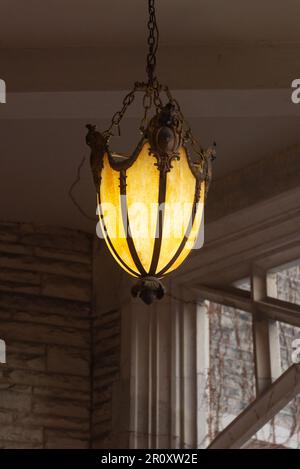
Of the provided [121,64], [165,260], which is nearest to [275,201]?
[121,64]

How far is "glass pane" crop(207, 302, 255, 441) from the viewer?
479cm

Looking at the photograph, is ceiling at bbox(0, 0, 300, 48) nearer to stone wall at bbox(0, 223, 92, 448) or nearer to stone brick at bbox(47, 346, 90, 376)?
stone wall at bbox(0, 223, 92, 448)

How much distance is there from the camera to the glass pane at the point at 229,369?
15.7 ft

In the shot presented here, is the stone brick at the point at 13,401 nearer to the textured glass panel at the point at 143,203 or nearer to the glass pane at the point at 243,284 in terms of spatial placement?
the glass pane at the point at 243,284

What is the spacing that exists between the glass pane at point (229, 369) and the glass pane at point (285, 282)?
0.20m

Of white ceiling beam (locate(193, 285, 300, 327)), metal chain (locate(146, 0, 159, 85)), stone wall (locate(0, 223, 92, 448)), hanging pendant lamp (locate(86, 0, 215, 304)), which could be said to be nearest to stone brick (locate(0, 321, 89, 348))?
stone wall (locate(0, 223, 92, 448))

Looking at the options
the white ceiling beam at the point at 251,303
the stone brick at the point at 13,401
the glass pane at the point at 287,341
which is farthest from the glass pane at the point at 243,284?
the stone brick at the point at 13,401

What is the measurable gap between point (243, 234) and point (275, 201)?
0.27 m

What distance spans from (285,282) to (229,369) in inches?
18.7

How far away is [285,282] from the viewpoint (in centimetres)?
473

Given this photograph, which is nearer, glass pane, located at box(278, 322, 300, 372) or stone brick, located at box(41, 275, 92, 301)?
glass pane, located at box(278, 322, 300, 372)

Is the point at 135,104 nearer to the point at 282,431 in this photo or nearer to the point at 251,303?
the point at 251,303

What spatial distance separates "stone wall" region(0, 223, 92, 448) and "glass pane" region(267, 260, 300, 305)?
1.03m

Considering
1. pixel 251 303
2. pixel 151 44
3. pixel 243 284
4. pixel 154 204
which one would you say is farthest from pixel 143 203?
pixel 243 284
